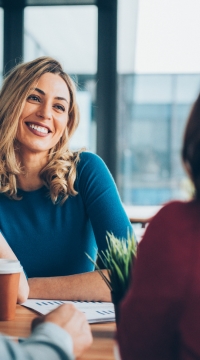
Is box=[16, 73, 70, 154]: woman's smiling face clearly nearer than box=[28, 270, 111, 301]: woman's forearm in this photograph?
No

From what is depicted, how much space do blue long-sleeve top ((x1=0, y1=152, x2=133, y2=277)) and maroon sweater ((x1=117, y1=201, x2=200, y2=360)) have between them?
1086mm

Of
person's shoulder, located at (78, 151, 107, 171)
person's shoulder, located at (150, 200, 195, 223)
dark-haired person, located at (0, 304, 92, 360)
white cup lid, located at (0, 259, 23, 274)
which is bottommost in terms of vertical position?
white cup lid, located at (0, 259, 23, 274)

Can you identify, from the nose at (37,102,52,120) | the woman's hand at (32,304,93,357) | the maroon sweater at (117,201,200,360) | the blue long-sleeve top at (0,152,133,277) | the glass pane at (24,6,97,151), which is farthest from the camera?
the glass pane at (24,6,97,151)

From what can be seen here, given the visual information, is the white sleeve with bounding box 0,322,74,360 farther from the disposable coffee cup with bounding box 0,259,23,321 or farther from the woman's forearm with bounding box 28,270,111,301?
the woman's forearm with bounding box 28,270,111,301

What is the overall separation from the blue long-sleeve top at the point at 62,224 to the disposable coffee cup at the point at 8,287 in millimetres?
599

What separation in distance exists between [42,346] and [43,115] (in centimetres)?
131

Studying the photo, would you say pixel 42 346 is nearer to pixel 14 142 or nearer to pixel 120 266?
pixel 120 266

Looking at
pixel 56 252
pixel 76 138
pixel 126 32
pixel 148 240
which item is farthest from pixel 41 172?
pixel 126 32

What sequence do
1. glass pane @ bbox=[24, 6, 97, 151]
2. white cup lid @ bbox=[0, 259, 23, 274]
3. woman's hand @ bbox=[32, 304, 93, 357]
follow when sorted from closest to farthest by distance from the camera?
1. woman's hand @ bbox=[32, 304, 93, 357]
2. white cup lid @ bbox=[0, 259, 23, 274]
3. glass pane @ bbox=[24, 6, 97, 151]

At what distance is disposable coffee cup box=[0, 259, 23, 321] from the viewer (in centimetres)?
115

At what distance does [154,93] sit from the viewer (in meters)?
4.76

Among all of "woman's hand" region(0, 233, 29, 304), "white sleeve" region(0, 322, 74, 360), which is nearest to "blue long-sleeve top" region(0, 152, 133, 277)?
"woman's hand" region(0, 233, 29, 304)

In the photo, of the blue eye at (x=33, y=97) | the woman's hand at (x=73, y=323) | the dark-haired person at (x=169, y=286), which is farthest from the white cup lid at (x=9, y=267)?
the blue eye at (x=33, y=97)

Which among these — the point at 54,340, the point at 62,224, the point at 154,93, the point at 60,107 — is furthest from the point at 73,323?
the point at 154,93
